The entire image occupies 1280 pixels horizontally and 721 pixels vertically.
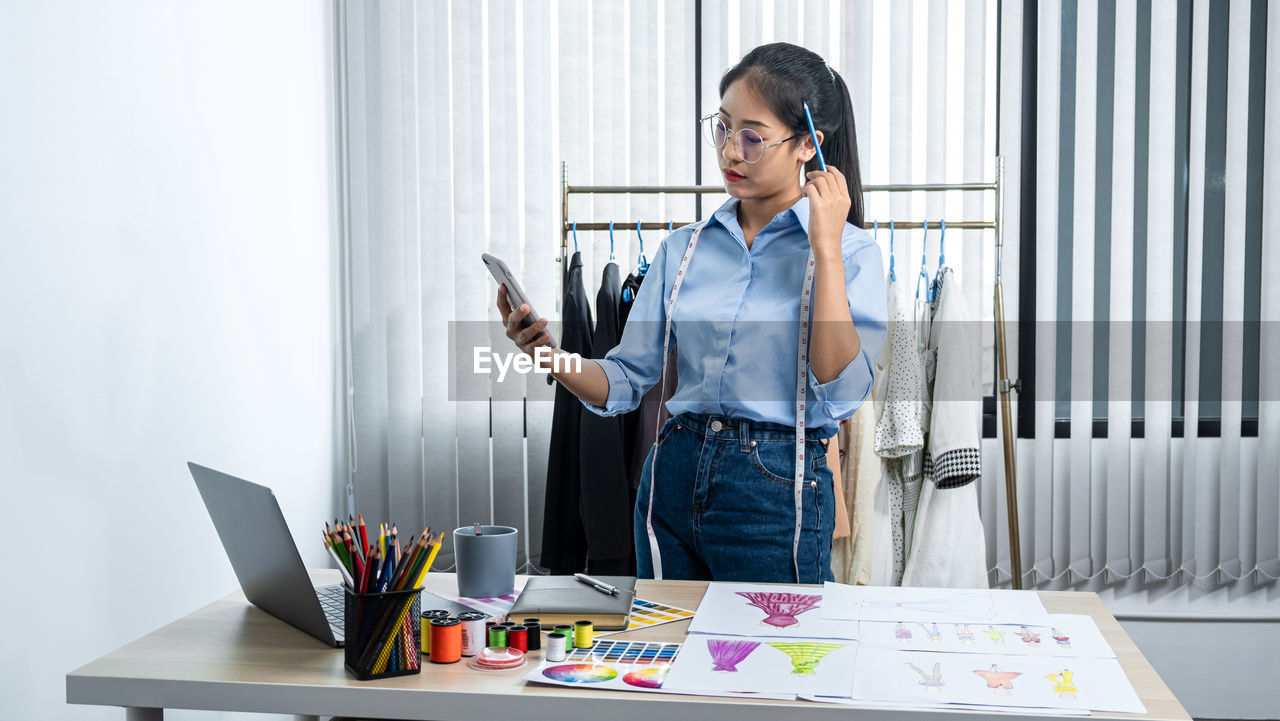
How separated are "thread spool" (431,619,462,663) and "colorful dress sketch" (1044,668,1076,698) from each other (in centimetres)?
63

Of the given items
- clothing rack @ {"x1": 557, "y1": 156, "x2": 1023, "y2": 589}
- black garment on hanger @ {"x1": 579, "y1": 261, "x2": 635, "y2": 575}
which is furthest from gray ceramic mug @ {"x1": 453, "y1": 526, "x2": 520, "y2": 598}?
clothing rack @ {"x1": 557, "y1": 156, "x2": 1023, "y2": 589}

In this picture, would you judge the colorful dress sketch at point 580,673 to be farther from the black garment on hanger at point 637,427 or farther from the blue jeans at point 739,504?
the black garment on hanger at point 637,427

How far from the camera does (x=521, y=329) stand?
4.51 feet

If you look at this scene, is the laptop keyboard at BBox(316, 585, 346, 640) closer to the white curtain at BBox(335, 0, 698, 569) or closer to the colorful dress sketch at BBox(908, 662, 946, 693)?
the colorful dress sketch at BBox(908, 662, 946, 693)

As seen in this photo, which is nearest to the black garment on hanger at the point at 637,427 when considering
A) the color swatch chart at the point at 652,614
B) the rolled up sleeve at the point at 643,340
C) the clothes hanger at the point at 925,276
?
the clothes hanger at the point at 925,276

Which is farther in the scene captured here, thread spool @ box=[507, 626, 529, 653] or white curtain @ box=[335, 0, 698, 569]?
white curtain @ box=[335, 0, 698, 569]

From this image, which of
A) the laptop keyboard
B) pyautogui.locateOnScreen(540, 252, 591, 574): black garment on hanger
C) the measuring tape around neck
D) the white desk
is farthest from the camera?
pyautogui.locateOnScreen(540, 252, 591, 574): black garment on hanger

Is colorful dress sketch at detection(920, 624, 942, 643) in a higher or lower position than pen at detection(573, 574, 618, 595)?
lower

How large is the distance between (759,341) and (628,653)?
555 millimetres

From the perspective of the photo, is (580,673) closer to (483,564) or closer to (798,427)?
(483,564)

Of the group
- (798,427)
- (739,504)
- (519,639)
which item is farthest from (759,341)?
(519,639)

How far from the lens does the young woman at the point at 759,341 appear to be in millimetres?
1371

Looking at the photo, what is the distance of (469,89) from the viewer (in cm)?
285

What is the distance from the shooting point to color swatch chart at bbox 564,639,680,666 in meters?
1.04
